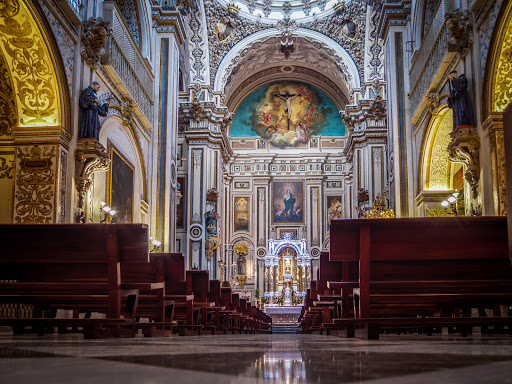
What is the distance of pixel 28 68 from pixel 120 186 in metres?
3.90

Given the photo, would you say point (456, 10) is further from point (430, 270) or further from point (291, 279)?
point (291, 279)

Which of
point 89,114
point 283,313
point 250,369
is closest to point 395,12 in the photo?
point 89,114

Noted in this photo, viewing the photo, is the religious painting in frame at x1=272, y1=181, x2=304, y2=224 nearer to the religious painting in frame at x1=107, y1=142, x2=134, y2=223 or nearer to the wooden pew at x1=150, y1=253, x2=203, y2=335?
the religious painting in frame at x1=107, y1=142, x2=134, y2=223

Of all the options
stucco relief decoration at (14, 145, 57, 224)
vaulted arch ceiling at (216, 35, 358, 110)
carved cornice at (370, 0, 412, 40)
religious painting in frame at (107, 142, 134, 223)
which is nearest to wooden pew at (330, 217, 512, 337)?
stucco relief decoration at (14, 145, 57, 224)

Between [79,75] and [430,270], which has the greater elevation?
[79,75]

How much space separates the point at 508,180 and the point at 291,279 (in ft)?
80.9

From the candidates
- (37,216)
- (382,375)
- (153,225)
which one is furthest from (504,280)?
(153,225)

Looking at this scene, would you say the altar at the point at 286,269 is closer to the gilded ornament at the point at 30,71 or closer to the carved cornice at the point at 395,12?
the carved cornice at the point at 395,12

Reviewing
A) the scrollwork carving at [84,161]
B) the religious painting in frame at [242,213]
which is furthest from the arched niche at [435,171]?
the religious painting in frame at [242,213]

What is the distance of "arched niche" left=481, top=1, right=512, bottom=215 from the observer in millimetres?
8227

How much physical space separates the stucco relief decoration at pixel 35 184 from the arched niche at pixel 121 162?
149 centimetres

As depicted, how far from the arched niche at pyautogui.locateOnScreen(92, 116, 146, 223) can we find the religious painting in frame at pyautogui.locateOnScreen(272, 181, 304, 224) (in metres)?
14.8

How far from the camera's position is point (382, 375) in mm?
1513

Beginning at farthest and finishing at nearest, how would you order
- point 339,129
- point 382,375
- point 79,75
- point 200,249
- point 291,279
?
point 339,129
point 291,279
point 200,249
point 79,75
point 382,375
